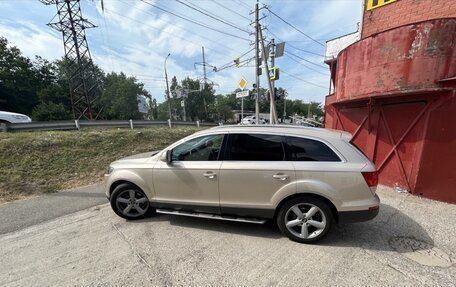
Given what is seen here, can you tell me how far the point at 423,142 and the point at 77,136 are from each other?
35.4 ft

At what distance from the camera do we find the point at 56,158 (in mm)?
7457

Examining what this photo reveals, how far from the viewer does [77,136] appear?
9.11 m

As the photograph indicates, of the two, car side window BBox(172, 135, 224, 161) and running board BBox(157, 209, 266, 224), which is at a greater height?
car side window BBox(172, 135, 224, 161)

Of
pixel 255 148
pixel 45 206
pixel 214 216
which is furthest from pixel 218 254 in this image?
pixel 45 206

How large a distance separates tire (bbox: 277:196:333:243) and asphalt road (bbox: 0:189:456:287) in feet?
0.45

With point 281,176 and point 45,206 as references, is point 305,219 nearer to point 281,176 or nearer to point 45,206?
point 281,176

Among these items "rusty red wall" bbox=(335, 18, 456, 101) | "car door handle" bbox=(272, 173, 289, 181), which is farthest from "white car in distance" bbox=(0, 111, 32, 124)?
"rusty red wall" bbox=(335, 18, 456, 101)

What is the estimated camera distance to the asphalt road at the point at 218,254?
2.68 m

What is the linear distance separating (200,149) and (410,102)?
5017mm

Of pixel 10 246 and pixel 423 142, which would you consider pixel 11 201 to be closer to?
pixel 10 246

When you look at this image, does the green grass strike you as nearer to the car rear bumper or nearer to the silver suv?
the silver suv

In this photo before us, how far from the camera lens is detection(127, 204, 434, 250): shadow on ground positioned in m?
3.43

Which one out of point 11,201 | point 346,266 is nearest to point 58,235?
point 11,201

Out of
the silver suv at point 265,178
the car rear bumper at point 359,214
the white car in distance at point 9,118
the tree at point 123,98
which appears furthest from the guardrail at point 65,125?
the tree at point 123,98
